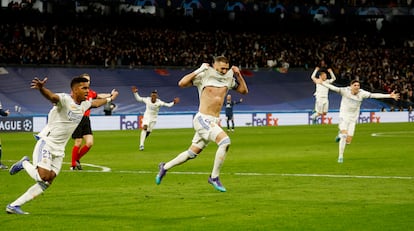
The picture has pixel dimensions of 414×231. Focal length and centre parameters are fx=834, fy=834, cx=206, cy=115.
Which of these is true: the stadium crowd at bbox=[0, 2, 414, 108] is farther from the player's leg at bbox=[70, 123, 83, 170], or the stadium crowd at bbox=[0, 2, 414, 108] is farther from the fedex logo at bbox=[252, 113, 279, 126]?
the player's leg at bbox=[70, 123, 83, 170]

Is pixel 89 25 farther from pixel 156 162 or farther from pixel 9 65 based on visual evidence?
pixel 156 162

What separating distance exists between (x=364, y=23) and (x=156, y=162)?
222ft

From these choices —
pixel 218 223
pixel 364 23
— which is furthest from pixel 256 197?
pixel 364 23

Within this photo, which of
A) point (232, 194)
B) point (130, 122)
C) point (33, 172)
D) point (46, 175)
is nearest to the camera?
point (46, 175)

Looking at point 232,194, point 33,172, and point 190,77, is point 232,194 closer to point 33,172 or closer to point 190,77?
point 190,77

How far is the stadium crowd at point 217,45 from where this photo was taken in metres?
66.1

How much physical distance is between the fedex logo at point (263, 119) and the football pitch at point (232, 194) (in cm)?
3140

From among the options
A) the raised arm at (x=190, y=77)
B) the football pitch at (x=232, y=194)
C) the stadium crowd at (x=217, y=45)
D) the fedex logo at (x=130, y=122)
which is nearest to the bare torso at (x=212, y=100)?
the raised arm at (x=190, y=77)

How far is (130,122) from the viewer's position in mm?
57406

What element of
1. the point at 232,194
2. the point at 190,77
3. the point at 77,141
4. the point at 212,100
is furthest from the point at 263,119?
the point at 232,194

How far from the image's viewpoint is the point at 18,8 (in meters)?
68.1

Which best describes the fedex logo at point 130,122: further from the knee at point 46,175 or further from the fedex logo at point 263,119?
the knee at point 46,175

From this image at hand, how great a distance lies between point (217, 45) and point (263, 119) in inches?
601

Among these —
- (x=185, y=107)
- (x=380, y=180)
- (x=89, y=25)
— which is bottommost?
(x=185, y=107)
